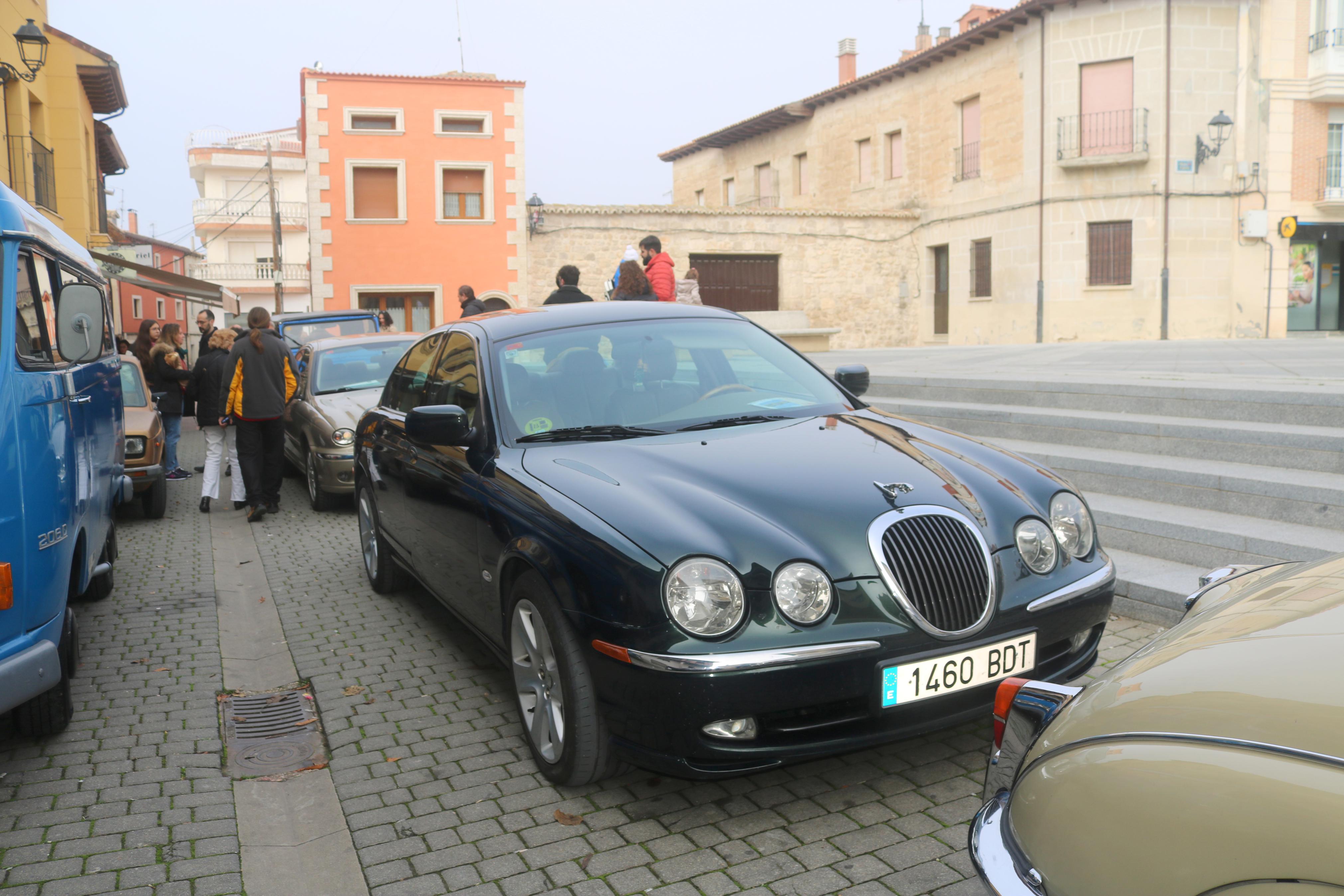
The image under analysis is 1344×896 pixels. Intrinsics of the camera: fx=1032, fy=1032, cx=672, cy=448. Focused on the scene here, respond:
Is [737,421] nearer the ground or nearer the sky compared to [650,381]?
nearer the ground

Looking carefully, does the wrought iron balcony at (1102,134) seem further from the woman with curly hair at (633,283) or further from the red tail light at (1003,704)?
the red tail light at (1003,704)

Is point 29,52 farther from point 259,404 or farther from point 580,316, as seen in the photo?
point 580,316

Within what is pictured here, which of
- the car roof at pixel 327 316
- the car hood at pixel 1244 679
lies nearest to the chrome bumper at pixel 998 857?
the car hood at pixel 1244 679

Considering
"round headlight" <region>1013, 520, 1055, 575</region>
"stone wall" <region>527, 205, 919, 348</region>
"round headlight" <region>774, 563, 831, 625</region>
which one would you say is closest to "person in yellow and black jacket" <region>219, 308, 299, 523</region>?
"round headlight" <region>774, 563, 831, 625</region>

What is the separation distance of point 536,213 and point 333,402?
18984 mm

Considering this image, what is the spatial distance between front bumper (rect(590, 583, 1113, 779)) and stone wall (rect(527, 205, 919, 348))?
24.1 meters

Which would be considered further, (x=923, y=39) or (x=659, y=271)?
(x=923, y=39)

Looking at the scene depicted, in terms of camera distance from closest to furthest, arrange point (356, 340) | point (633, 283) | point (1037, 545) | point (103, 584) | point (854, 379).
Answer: point (1037, 545), point (854, 379), point (103, 584), point (633, 283), point (356, 340)

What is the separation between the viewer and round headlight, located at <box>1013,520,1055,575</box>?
3.38 m

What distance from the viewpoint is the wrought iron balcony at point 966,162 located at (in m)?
29.1

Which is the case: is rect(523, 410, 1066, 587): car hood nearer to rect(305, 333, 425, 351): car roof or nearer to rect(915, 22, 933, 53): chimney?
rect(305, 333, 425, 351): car roof

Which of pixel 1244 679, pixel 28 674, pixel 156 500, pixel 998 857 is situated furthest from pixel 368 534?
pixel 1244 679

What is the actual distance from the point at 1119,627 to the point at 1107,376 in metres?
4.67

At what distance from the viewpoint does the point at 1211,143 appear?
1001 inches
